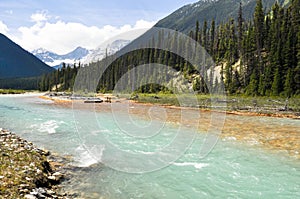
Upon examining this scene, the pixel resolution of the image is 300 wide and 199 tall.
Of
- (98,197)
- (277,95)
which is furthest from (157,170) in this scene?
(277,95)

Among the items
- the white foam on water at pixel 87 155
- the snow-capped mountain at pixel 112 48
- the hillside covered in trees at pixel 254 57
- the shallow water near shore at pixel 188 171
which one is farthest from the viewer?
the hillside covered in trees at pixel 254 57

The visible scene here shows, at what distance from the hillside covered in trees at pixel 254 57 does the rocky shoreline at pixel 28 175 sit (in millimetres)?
46657

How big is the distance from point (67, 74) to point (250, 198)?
143m

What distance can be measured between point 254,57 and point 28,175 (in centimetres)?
6557

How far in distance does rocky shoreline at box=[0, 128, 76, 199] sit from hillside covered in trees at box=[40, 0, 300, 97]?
46657 millimetres

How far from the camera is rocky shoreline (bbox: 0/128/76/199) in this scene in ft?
25.8

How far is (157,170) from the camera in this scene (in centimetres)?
1229

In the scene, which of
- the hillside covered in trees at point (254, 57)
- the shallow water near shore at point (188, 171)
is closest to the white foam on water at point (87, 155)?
the shallow water near shore at point (188, 171)

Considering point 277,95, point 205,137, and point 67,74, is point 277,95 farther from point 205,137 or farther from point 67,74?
point 67,74

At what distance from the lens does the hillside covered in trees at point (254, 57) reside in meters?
53.7

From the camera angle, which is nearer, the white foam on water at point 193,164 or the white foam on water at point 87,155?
the white foam on water at point 193,164

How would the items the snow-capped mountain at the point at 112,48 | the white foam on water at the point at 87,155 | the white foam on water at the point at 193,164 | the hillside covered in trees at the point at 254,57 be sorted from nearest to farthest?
the white foam on water at the point at 193,164, the white foam on water at the point at 87,155, the snow-capped mountain at the point at 112,48, the hillside covered in trees at the point at 254,57

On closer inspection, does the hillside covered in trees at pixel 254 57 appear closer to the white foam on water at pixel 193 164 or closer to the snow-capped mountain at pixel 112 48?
the snow-capped mountain at pixel 112 48

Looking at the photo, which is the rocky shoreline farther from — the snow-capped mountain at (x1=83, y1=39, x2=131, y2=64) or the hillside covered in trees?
the hillside covered in trees
